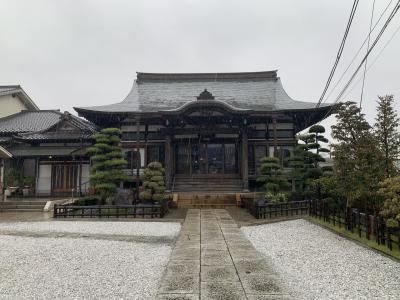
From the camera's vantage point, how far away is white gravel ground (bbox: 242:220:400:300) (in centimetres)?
464

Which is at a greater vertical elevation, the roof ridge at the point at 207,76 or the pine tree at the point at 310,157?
the roof ridge at the point at 207,76

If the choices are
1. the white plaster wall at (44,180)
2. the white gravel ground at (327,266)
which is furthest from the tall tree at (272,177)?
the white plaster wall at (44,180)

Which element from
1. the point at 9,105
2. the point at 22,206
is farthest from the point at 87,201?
the point at 9,105

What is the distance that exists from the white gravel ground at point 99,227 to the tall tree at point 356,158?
5.78 m

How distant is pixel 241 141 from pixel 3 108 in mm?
23789

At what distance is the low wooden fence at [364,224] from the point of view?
7.07 m

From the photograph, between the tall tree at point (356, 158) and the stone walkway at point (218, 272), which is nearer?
the stone walkway at point (218, 272)

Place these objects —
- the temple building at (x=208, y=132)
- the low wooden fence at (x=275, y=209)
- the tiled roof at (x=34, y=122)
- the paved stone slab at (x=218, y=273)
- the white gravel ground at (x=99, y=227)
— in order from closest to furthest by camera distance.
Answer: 1. the paved stone slab at (x=218, y=273)
2. the white gravel ground at (x=99, y=227)
3. the low wooden fence at (x=275, y=209)
4. the temple building at (x=208, y=132)
5. the tiled roof at (x=34, y=122)

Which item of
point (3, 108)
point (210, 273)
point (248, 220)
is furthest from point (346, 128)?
point (3, 108)

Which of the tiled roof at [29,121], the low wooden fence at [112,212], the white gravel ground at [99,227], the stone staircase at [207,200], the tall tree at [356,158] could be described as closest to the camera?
the tall tree at [356,158]

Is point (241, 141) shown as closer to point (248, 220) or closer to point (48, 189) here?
point (248, 220)

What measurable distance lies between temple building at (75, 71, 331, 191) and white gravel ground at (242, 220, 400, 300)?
1087cm

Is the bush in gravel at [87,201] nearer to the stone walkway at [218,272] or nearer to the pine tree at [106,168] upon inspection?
the pine tree at [106,168]

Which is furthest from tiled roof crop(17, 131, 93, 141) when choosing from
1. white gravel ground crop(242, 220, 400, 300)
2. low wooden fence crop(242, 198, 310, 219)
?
white gravel ground crop(242, 220, 400, 300)
